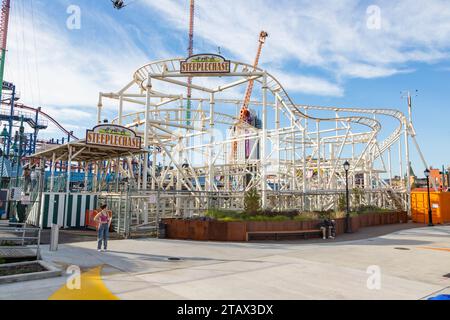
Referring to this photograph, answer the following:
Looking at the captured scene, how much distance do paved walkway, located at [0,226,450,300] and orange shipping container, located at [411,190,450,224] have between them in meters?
12.2

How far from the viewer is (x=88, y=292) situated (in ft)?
20.1

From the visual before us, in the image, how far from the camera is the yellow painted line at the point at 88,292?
5824 millimetres

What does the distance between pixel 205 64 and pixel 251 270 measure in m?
14.7

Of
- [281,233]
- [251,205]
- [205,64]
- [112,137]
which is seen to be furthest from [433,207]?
[112,137]

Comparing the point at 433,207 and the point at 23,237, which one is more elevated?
the point at 433,207

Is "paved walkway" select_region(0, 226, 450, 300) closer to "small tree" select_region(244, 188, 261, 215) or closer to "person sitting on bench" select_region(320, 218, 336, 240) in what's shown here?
"person sitting on bench" select_region(320, 218, 336, 240)

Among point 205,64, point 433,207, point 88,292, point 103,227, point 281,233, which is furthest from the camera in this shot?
point 433,207

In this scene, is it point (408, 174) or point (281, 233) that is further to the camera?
point (408, 174)

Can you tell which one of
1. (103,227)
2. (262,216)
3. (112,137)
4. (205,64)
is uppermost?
(205,64)

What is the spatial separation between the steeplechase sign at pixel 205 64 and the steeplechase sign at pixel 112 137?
16.5 feet

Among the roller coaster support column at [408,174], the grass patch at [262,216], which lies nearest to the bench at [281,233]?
the grass patch at [262,216]

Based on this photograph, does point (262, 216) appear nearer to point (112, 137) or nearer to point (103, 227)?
point (103, 227)
